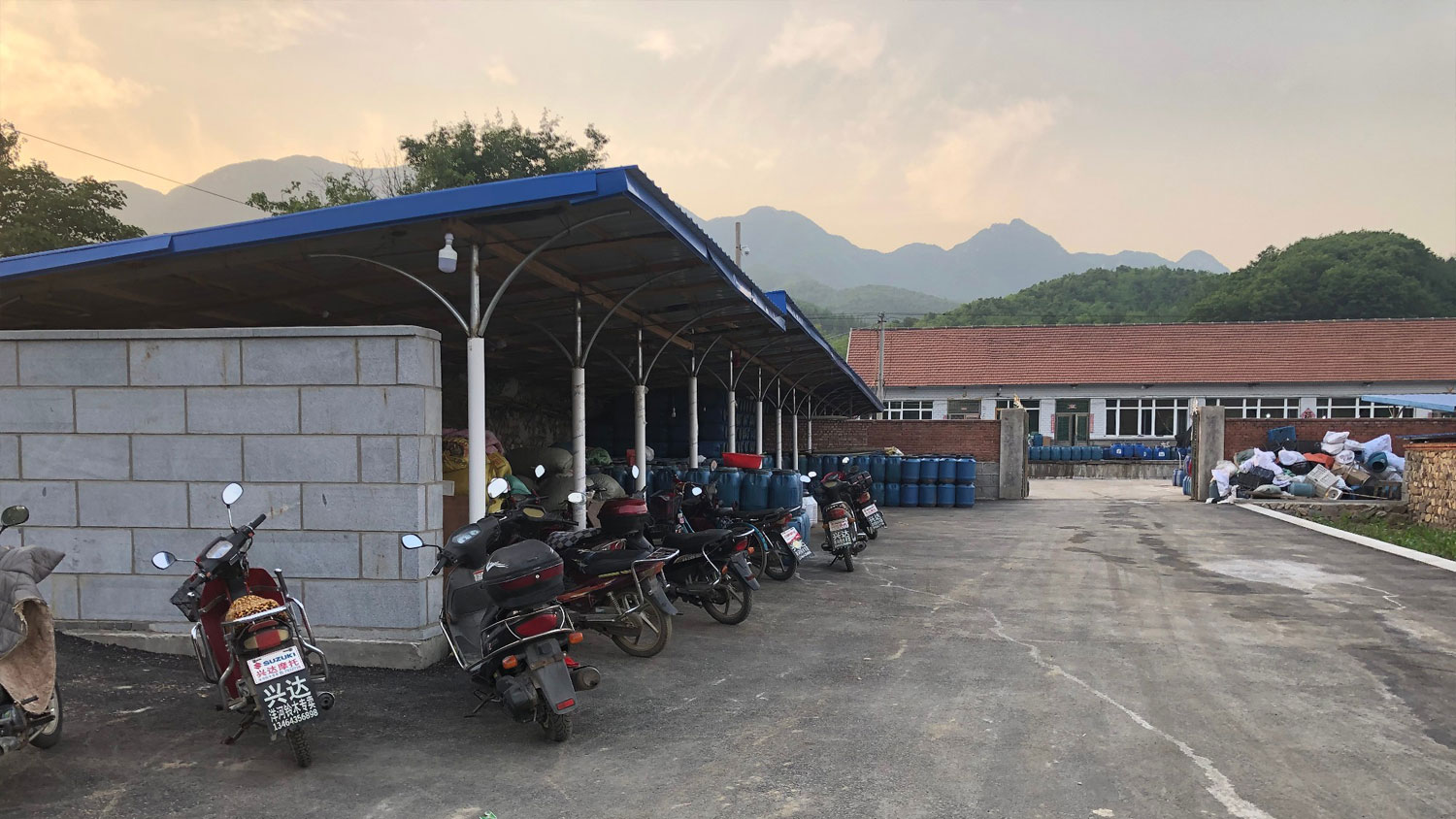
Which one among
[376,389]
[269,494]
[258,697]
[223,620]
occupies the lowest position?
[258,697]

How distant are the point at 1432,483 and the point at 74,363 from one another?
1879 centimetres

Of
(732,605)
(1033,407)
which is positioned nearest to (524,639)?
(732,605)

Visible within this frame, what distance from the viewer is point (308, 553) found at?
18.7 ft

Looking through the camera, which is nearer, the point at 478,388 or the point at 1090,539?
the point at 478,388

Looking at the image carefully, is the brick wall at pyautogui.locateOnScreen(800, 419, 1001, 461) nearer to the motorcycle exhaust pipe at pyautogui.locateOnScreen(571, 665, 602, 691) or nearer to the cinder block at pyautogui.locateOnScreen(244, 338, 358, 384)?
the cinder block at pyautogui.locateOnScreen(244, 338, 358, 384)

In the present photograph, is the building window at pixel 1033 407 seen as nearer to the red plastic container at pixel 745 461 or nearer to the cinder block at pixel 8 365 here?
the red plastic container at pixel 745 461

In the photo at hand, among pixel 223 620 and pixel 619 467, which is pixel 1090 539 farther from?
pixel 223 620

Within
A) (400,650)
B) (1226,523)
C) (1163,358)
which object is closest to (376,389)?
(400,650)

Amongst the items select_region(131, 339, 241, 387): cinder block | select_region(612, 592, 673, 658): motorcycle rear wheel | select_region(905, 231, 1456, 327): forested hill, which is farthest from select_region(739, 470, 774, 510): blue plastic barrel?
select_region(905, 231, 1456, 327): forested hill

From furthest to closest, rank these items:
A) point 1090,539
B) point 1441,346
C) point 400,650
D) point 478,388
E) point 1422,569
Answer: point 1441,346 → point 1090,539 → point 1422,569 → point 478,388 → point 400,650

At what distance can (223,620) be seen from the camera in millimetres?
4160

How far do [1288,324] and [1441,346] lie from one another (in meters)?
5.44

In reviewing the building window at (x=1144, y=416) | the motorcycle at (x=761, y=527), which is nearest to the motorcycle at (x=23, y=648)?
the motorcycle at (x=761, y=527)

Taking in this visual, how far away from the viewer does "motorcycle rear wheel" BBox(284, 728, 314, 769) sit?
392 cm
